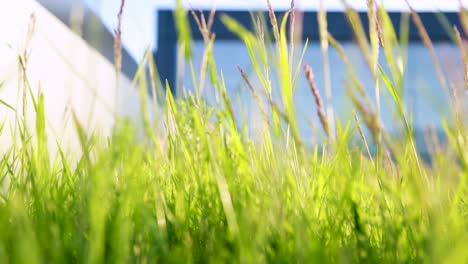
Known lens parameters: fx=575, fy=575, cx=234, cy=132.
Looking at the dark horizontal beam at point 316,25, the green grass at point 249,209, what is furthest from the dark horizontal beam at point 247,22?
the green grass at point 249,209

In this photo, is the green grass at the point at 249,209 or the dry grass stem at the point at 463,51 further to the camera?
the dry grass stem at the point at 463,51

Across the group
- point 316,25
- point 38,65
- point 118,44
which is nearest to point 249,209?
A: point 118,44

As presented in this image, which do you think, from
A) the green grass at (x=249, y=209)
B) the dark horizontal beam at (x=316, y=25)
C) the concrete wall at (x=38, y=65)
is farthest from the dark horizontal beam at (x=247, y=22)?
the green grass at (x=249, y=209)

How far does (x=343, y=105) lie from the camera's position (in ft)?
1.63

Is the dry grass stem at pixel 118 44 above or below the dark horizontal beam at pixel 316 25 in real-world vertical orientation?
below

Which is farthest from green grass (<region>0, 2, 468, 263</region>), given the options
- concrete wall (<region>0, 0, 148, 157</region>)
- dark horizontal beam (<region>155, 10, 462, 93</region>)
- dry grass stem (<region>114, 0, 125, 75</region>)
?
dark horizontal beam (<region>155, 10, 462, 93</region>)

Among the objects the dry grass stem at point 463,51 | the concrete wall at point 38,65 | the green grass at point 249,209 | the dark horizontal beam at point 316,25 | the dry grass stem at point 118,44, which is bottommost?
the green grass at point 249,209

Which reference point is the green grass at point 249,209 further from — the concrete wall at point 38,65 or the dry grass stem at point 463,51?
the concrete wall at point 38,65

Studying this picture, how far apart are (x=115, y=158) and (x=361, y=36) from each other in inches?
7.0

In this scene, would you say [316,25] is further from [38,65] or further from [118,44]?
[118,44]

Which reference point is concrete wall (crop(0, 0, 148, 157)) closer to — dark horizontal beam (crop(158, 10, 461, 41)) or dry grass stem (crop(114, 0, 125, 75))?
dry grass stem (crop(114, 0, 125, 75))

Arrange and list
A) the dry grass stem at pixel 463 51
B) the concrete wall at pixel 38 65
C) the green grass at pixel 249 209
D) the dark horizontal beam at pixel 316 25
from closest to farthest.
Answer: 1. the green grass at pixel 249 209
2. the dry grass stem at pixel 463 51
3. the concrete wall at pixel 38 65
4. the dark horizontal beam at pixel 316 25

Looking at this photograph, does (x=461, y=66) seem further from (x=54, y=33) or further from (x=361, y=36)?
(x=54, y=33)

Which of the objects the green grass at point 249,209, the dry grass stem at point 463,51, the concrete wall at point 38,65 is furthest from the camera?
the concrete wall at point 38,65
